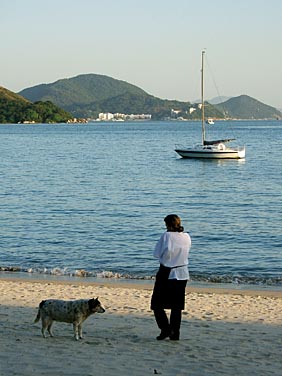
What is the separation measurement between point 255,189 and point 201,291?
2798 centimetres

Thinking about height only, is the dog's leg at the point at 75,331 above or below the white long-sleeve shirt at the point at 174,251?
below

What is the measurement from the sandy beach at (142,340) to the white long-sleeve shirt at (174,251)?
102cm

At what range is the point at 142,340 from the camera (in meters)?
10.1

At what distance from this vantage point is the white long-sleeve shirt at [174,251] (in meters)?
9.19

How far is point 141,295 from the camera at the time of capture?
47.7ft

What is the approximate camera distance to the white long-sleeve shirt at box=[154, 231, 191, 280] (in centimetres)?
919

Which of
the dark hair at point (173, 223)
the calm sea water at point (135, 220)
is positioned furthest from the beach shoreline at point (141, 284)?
the dark hair at point (173, 223)

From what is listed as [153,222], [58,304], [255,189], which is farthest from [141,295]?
[255,189]

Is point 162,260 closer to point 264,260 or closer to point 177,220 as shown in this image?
point 177,220

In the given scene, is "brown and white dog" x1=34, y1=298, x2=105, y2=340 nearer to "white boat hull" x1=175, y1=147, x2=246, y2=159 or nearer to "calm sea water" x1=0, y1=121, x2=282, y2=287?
"calm sea water" x1=0, y1=121, x2=282, y2=287

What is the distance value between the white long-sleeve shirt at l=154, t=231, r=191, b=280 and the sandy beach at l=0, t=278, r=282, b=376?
1.02m

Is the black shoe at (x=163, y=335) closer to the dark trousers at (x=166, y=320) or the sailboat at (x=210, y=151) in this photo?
the dark trousers at (x=166, y=320)

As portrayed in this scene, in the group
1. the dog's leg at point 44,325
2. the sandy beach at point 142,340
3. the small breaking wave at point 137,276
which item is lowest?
the small breaking wave at point 137,276

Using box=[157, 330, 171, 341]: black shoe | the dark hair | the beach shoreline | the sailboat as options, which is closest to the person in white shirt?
the dark hair
